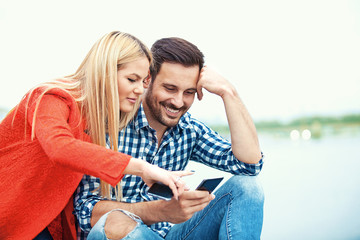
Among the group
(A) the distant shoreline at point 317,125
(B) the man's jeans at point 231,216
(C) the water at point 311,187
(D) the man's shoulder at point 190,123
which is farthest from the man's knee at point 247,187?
(A) the distant shoreline at point 317,125

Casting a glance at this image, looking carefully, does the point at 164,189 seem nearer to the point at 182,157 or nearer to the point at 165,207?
the point at 165,207

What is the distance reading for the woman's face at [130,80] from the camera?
4.30 feet

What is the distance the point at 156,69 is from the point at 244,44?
2724 millimetres

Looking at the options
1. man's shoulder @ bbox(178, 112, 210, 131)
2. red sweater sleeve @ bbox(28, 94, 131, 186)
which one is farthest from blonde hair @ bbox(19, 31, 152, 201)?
man's shoulder @ bbox(178, 112, 210, 131)

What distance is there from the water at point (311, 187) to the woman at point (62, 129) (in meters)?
2.26

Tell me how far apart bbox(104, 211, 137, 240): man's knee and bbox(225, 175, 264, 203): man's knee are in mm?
421

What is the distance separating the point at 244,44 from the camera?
4.16 metres

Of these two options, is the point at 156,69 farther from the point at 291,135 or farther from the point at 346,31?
the point at 346,31

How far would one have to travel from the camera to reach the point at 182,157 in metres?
1.65

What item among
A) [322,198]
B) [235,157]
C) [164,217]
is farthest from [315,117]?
[164,217]

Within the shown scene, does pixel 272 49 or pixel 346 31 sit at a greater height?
pixel 346 31

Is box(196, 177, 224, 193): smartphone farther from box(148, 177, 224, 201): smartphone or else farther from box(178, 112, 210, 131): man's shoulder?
box(178, 112, 210, 131): man's shoulder

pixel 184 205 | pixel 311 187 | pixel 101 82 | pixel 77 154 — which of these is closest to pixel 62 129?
pixel 77 154

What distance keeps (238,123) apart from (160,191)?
1.71 ft
